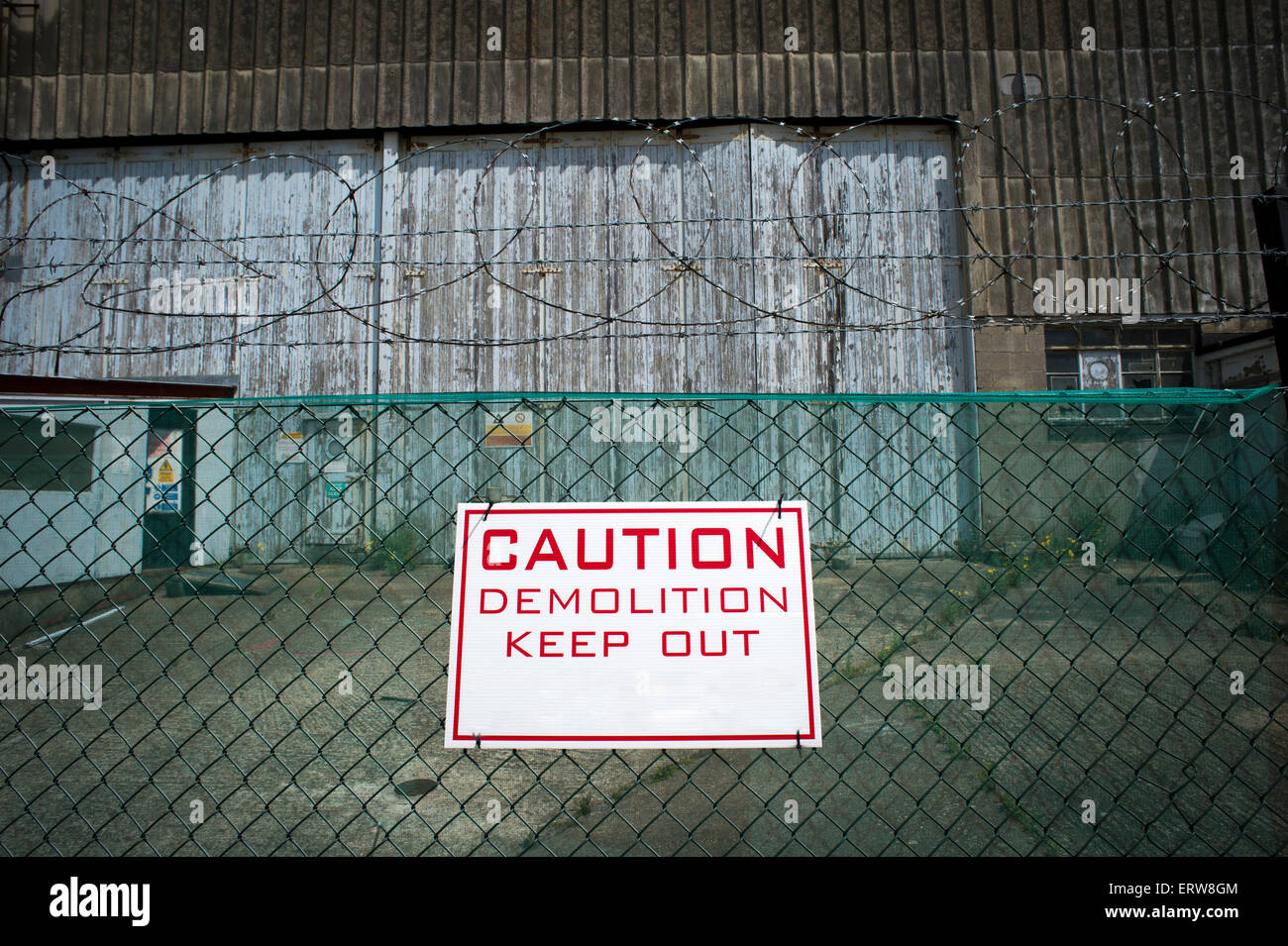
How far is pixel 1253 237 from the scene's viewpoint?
29.9 ft

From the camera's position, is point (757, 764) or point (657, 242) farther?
point (657, 242)

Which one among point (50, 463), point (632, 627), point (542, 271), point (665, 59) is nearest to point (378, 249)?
point (542, 271)

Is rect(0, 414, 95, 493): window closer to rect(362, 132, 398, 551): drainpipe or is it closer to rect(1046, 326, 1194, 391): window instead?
rect(362, 132, 398, 551): drainpipe

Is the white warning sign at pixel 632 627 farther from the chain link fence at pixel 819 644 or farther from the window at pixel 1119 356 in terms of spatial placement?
the window at pixel 1119 356

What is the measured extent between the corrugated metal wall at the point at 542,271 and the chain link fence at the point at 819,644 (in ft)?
15.4

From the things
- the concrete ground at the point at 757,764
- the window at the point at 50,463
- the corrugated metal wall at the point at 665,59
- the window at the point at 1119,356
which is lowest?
the concrete ground at the point at 757,764

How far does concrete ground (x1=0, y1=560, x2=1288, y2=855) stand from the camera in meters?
2.52

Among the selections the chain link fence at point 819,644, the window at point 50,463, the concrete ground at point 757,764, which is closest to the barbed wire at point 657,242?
the window at point 50,463

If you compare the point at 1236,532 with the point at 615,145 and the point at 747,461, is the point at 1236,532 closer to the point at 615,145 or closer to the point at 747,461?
the point at 747,461

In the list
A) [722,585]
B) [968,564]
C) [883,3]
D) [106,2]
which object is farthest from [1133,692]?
[106,2]

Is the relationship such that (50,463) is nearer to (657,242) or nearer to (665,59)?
(657,242)

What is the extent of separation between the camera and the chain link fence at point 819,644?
6.91 feet

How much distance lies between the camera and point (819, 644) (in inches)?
181

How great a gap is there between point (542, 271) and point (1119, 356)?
279 inches
